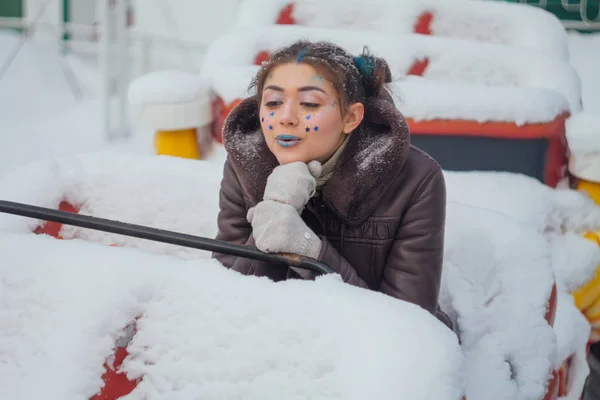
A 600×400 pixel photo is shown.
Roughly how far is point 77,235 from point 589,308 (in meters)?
1.10

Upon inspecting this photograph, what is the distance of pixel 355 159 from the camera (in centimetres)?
92

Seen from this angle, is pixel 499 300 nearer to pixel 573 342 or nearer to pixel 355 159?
pixel 573 342

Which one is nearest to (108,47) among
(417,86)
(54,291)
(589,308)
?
(417,86)

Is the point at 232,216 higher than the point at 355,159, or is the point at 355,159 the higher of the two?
the point at 355,159

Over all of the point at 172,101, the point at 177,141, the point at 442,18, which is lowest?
the point at 177,141

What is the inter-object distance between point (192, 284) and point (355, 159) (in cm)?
34

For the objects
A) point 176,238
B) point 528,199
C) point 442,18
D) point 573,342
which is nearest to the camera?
point 176,238

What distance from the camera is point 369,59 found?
0.99m

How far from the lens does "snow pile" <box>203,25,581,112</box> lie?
1.84m

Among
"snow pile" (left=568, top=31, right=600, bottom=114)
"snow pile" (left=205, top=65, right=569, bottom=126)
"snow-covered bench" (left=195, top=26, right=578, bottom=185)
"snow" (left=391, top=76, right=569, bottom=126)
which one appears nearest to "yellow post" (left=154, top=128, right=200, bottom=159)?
"snow-covered bench" (left=195, top=26, right=578, bottom=185)

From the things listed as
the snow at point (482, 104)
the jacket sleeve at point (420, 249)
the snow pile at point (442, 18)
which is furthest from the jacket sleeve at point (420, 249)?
the snow pile at point (442, 18)

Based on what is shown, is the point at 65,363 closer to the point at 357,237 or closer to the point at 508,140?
the point at 357,237

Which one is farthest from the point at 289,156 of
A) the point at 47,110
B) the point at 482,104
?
the point at 47,110

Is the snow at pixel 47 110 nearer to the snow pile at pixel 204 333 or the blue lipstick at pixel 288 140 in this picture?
the blue lipstick at pixel 288 140
